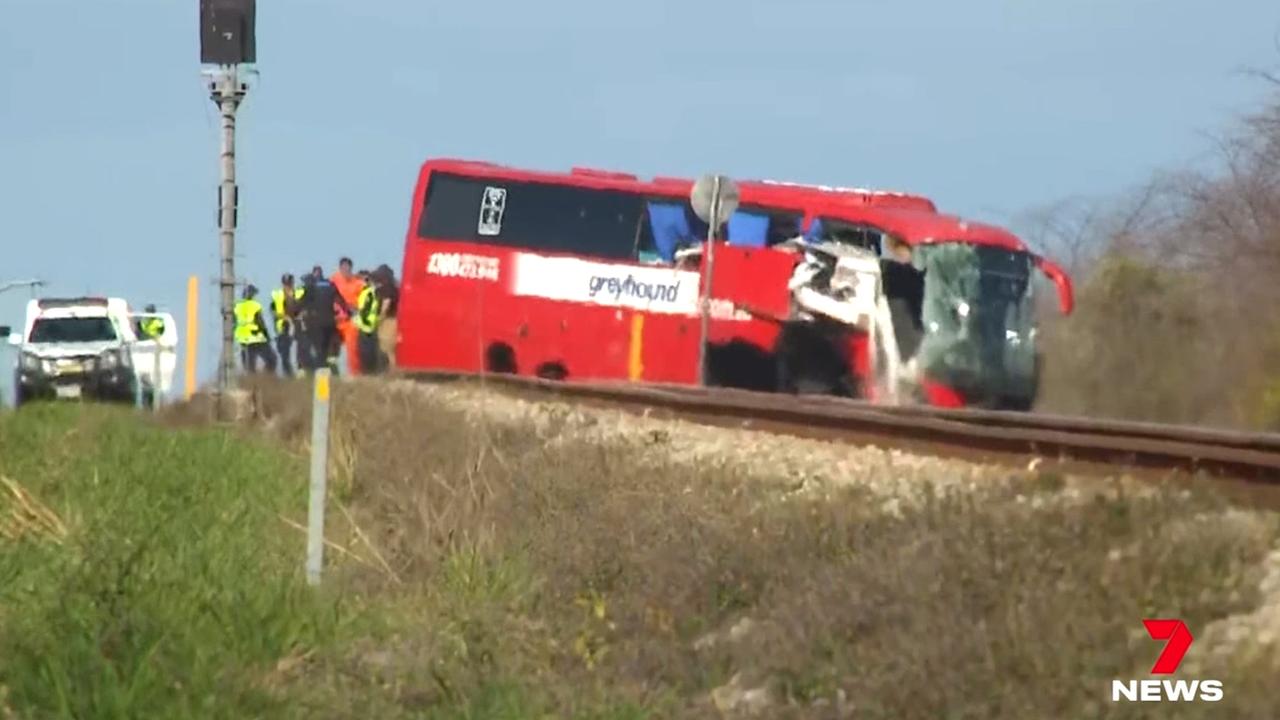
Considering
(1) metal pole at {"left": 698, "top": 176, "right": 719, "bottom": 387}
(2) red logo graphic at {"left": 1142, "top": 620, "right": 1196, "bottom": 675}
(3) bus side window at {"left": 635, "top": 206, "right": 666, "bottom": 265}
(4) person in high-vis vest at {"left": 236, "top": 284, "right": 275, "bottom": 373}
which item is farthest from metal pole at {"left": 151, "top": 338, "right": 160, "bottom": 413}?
(2) red logo graphic at {"left": 1142, "top": 620, "right": 1196, "bottom": 675}

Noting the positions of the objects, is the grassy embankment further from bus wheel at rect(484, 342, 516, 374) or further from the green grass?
bus wheel at rect(484, 342, 516, 374)

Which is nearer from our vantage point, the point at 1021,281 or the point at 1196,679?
the point at 1196,679

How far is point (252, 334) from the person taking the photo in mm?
37594

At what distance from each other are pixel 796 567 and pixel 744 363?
791 inches

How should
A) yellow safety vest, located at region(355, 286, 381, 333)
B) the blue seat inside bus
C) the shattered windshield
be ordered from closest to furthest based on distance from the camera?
1. the shattered windshield
2. the blue seat inside bus
3. yellow safety vest, located at region(355, 286, 381, 333)

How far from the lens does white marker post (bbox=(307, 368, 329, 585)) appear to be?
12781mm

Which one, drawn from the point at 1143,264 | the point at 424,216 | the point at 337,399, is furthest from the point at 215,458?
the point at 1143,264

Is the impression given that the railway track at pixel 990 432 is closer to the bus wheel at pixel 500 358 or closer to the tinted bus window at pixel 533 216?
the tinted bus window at pixel 533 216

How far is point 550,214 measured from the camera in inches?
1307

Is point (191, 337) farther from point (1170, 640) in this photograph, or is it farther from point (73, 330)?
point (1170, 640)

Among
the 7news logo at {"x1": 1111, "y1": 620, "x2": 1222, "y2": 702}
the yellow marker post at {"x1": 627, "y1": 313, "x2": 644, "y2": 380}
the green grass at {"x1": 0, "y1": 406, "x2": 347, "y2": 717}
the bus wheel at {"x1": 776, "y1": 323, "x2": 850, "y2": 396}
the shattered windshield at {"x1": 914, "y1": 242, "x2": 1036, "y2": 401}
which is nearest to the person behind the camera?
the 7news logo at {"x1": 1111, "y1": 620, "x2": 1222, "y2": 702}

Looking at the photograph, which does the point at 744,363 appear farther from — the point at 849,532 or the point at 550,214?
the point at 849,532

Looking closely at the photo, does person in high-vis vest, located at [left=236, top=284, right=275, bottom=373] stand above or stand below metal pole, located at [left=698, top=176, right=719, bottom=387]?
below

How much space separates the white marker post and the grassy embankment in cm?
23
